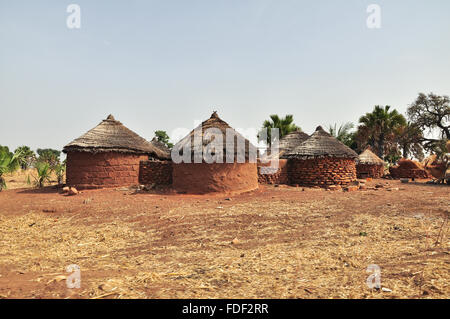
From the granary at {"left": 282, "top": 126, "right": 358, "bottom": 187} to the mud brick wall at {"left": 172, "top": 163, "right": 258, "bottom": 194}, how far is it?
4129 millimetres

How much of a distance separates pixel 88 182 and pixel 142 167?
2.54m

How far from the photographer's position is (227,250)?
441cm

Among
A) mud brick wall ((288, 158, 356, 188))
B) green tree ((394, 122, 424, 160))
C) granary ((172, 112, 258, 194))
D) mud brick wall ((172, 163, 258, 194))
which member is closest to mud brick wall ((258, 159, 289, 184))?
mud brick wall ((288, 158, 356, 188))

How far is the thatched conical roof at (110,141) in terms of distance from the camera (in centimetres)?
1227

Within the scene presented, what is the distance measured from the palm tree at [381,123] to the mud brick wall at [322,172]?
17374 mm

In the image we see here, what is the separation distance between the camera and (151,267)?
368 cm

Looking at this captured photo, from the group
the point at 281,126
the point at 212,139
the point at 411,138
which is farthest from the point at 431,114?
the point at 212,139

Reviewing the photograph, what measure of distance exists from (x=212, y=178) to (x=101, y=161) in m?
5.52

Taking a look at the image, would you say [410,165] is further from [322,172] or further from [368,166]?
[322,172]

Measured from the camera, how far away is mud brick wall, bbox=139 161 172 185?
13.3 m

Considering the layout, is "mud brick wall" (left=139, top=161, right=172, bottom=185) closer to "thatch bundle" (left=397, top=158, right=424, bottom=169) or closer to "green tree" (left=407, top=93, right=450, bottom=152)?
"thatch bundle" (left=397, top=158, right=424, bottom=169)

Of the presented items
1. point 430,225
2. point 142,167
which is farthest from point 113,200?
point 430,225

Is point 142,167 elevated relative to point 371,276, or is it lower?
elevated
